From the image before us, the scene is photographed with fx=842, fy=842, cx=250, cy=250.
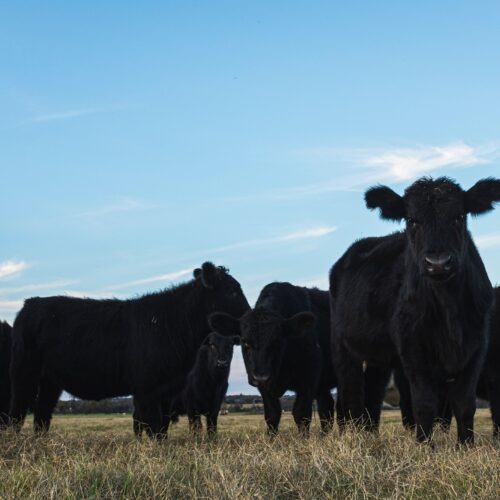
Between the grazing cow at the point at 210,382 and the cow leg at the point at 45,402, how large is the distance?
2.63 meters

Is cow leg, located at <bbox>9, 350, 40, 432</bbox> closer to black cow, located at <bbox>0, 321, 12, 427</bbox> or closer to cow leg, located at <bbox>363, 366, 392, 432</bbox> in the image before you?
black cow, located at <bbox>0, 321, 12, 427</bbox>

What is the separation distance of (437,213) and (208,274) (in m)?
4.95

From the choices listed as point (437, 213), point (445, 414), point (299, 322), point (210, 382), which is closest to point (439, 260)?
point (437, 213)

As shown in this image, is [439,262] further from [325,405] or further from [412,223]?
[325,405]

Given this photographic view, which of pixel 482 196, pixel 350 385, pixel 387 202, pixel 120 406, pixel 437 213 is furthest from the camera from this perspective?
pixel 120 406

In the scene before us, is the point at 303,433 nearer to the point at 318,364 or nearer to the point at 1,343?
the point at 318,364

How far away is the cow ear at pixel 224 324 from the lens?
1130 centimetres

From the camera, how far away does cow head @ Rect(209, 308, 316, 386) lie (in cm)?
1077

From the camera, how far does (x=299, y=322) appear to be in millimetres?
11266

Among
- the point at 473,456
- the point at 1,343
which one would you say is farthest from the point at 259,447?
the point at 1,343

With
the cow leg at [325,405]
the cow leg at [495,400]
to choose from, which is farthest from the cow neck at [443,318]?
the cow leg at [325,405]

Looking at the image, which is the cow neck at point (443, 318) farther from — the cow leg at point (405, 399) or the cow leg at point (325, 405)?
the cow leg at point (325, 405)

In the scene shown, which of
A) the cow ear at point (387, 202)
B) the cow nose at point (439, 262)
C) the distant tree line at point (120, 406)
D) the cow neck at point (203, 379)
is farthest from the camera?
the distant tree line at point (120, 406)

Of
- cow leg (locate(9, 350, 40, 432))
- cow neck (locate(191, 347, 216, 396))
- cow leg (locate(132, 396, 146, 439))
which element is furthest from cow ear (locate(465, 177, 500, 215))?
cow neck (locate(191, 347, 216, 396))
